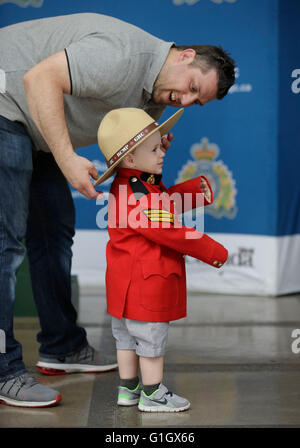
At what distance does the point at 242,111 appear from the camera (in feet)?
12.9

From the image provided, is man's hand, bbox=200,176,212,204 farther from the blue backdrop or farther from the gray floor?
the blue backdrop

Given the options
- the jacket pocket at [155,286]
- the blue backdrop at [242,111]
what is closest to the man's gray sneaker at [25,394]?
the jacket pocket at [155,286]

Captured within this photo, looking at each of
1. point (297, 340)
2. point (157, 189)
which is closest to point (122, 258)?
point (157, 189)

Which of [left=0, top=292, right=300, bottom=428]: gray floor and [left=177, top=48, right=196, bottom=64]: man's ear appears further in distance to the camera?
[left=177, top=48, right=196, bottom=64]: man's ear

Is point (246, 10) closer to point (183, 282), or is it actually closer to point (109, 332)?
point (109, 332)

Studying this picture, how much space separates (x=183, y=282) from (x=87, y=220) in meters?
2.42

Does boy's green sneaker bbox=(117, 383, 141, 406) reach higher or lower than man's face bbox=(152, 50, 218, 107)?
lower

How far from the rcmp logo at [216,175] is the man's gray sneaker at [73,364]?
1.90 m

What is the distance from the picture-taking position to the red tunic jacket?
1.81 metres

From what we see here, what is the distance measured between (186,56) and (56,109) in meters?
0.43

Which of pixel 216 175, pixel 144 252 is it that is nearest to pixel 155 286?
pixel 144 252

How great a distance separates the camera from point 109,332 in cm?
Answer: 296

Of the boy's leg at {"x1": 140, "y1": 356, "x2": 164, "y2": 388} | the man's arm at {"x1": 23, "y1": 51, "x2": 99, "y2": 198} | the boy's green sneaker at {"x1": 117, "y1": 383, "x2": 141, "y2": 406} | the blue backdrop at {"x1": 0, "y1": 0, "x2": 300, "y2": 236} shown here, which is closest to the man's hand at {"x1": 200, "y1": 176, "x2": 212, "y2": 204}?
the man's arm at {"x1": 23, "y1": 51, "x2": 99, "y2": 198}

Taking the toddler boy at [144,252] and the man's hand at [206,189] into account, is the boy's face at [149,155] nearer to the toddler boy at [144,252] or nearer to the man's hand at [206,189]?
the toddler boy at [144,252]
